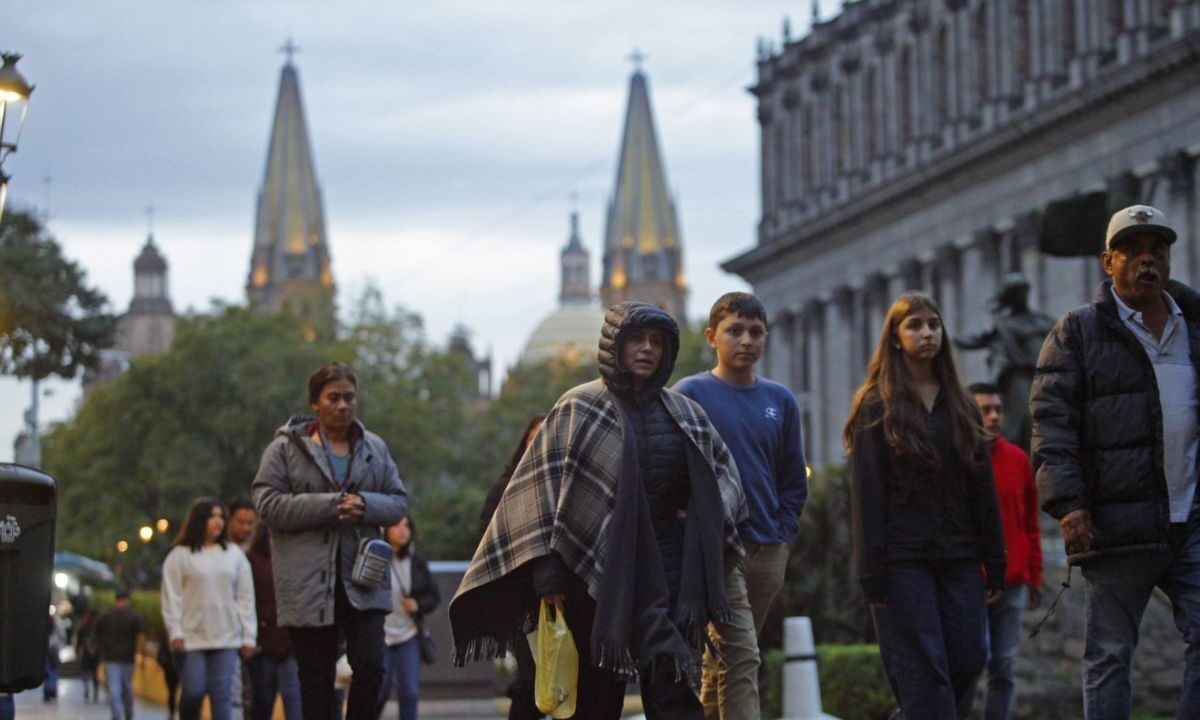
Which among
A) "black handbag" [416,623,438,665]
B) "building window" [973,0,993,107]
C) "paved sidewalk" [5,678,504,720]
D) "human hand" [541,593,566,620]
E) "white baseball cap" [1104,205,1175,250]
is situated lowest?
"paved sidewalk" [5,678,504,720]

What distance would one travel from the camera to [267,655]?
15586 millimetres

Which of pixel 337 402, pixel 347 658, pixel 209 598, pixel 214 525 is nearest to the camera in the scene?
pixel 347 658

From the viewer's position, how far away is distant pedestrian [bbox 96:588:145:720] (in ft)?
80.8

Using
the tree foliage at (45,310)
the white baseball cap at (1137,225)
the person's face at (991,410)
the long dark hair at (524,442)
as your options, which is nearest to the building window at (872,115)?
the tree foliage at (45,310)

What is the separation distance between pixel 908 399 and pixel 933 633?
3.54ft

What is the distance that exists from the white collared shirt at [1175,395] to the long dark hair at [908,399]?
1271 mm

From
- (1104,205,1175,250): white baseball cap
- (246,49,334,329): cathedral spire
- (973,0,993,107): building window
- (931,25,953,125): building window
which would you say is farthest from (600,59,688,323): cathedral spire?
(1104,205,1175,250): white baseball cap

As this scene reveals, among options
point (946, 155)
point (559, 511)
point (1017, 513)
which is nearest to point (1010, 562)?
point (1017, 513)

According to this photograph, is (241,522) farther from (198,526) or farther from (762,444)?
(762,444)

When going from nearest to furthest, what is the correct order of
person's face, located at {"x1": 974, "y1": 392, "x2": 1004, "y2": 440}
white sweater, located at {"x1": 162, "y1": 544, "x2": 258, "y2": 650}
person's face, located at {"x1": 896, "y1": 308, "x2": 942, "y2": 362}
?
person's face, located at {"x1": 896, "y1": 308, "x2": 942, "y2": 362}, person's face, located at {"x1": 974, "y1": 392, "x2": 1004, "y2": 440}, white sweater, located at {"x1": 162, "y1": 544, "x2": 258, "y2": 650}

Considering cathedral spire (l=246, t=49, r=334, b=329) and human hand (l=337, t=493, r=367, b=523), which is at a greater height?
cathedral spire (l=246, t=49, r=334, b=329)

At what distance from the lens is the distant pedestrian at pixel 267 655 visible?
15.5 m

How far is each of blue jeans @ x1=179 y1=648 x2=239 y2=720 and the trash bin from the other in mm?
3505

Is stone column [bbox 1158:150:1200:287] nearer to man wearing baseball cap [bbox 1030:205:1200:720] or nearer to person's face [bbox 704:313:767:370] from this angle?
person's face [bbox 704:313:767:370]
